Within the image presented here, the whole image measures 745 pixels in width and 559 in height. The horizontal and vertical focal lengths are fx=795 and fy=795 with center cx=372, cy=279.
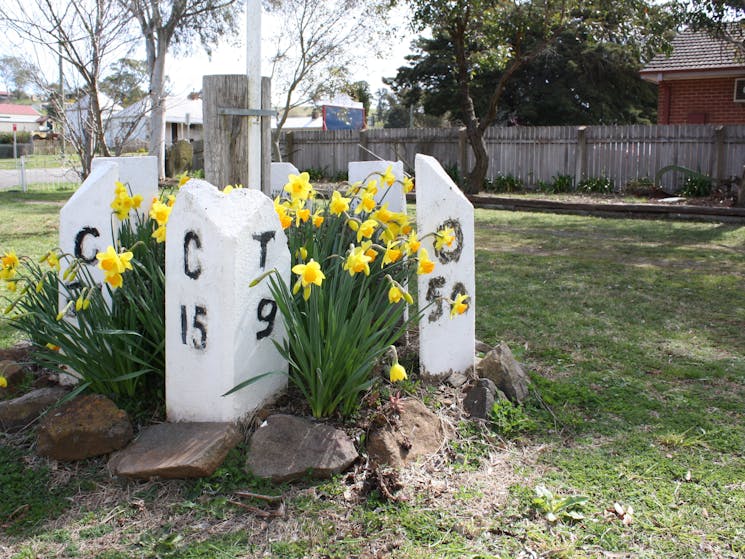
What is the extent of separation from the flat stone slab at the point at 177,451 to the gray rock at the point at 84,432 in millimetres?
77

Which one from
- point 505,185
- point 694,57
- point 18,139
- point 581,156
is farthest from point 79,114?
point 18,139

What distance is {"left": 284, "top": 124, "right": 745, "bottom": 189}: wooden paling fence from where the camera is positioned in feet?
58.7

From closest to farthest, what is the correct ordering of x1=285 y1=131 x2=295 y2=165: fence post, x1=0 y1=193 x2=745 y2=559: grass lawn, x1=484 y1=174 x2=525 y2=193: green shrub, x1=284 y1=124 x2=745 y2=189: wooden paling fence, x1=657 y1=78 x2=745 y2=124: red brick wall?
1. x1=0 y1=193 x2=745 y2=559: grass lawn
2. x1=284 y1=124 x2=745 y2=189: wooden paling fence
3. x1=484 y1=174 x2=525 y2=193: green shrub
4. x1=657 y1=78 x2=745 y2=124: red brick wall
5. x1=285 y1=131 x2=295 y2=165: fence post

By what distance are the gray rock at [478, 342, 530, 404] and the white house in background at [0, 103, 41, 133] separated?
A: 76.7 metres

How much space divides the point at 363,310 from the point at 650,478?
1.43m

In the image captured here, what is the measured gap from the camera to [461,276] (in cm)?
420

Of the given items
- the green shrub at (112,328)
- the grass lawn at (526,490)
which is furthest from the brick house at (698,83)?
the green shrub at (112,328)

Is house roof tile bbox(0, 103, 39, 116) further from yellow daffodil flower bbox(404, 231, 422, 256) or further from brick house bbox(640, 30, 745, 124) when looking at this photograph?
yellow daffodil flower bbox(404, 231, 422, 256)

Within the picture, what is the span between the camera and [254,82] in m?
5.19

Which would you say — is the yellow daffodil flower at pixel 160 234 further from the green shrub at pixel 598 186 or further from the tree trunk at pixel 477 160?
the green shrub at pixel 598 186

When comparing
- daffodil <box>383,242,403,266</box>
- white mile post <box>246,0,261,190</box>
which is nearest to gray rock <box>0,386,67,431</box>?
daffodil <box>383,242,403,266</box>

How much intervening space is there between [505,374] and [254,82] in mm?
2534

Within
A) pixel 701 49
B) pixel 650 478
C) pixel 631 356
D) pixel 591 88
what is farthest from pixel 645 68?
pixel 650 478

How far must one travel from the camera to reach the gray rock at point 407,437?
3.39 metres
